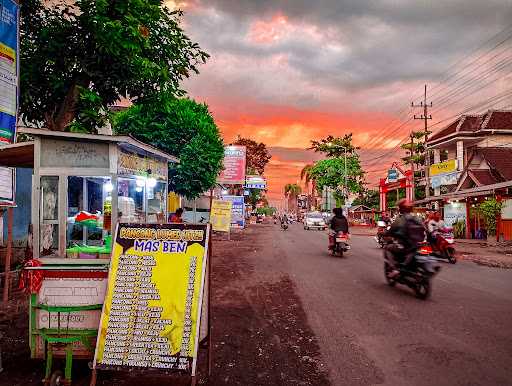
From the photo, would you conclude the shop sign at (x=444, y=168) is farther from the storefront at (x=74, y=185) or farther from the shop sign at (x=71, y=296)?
the shop sign at (x=71, y=296)

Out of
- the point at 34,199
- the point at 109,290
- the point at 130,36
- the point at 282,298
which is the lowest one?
the point at 282,298

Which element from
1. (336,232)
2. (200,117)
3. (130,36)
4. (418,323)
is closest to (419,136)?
(200,117)

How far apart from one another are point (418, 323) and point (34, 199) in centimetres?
703

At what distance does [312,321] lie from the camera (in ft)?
22.8

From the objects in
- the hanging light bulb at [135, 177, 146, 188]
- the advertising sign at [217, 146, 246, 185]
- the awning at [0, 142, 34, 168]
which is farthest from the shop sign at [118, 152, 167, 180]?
the advertising sign at [217, 146, 246, 185]

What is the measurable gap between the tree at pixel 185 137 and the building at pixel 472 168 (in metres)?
17.2

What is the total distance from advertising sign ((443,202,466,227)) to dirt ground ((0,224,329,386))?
2626cm

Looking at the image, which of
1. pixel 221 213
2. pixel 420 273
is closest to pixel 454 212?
pixel 221 213

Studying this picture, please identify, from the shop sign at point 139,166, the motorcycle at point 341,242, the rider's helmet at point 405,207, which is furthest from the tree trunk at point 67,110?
the motorcycle at point 341,242

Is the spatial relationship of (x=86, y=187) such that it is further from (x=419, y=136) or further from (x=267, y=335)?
(x=419, y=136)

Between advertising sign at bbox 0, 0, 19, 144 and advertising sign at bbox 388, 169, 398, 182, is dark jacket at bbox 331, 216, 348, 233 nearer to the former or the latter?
advertising sign at bbox 0, 0, 19, 144

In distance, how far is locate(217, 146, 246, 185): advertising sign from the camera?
4272 cm

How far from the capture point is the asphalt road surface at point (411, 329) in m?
4.62

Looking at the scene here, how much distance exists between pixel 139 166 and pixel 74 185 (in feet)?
4.80
